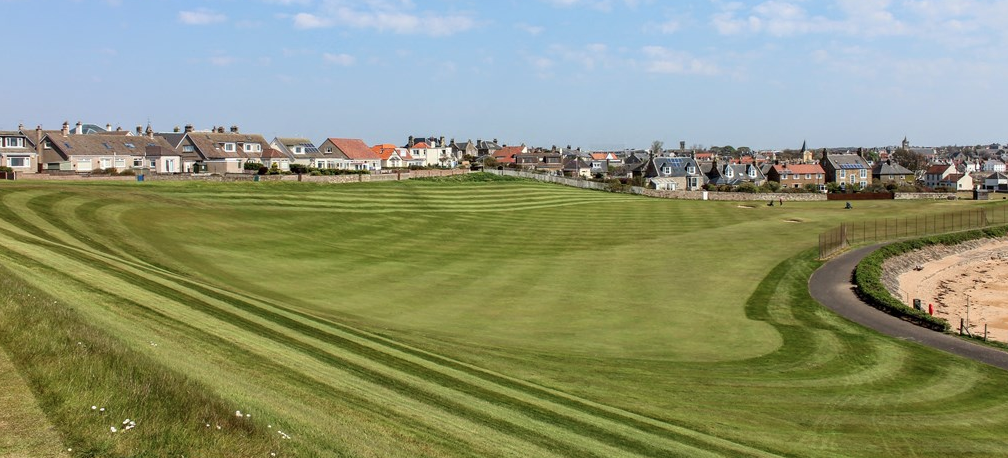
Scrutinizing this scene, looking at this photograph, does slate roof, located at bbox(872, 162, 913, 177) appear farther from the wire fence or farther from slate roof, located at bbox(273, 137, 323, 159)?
slate roof, located at bbox(273, 137, 323, 159)

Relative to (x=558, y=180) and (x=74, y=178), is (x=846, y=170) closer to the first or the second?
(x=558, y=180)

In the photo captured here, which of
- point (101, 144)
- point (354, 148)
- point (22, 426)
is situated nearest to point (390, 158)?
point (354, 148)

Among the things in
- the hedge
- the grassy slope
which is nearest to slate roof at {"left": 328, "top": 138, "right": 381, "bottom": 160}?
the hedge

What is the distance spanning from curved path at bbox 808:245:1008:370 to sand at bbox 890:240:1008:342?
167 inches

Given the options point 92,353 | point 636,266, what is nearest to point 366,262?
point 636,266

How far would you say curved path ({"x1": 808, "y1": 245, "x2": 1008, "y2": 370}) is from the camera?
3225cm

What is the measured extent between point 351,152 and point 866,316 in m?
107

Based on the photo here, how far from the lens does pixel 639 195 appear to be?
120062mm

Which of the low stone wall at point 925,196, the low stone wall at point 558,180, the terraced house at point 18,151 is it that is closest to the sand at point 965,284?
the low stone wall at point 925,196

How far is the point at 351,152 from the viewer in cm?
13588

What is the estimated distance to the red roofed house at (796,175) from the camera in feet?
518

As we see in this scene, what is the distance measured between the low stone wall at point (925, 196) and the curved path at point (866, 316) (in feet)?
239

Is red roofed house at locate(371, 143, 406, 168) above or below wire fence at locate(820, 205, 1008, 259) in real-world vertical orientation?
above

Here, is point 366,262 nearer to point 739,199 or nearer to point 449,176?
point 449,176
